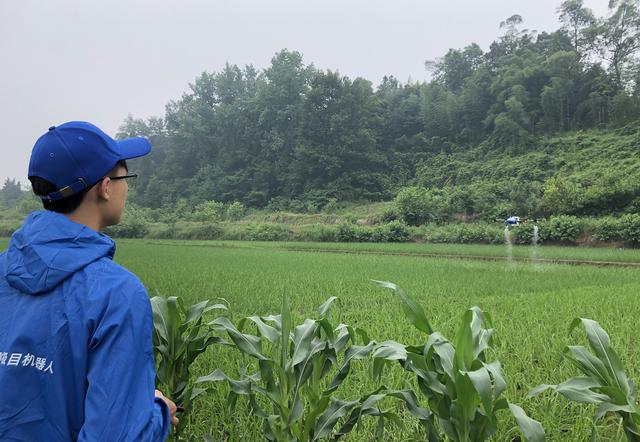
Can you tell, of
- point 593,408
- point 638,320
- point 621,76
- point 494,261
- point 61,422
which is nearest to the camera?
point 61,422

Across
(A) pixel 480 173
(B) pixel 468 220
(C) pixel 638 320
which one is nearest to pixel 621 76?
(A) pixel 480 173

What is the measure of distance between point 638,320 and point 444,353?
353 centimetres

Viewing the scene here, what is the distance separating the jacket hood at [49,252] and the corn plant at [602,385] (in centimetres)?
134

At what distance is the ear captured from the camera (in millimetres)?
1026

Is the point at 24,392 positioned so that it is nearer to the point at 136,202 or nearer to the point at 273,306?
the point at 273,306

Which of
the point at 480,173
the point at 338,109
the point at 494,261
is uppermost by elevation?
the point at 338,109

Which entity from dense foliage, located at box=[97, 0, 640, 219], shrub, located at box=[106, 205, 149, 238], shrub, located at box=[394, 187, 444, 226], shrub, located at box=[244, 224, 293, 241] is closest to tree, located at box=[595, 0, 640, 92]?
dense foliage, located at box=[97, 0, 640, 219]

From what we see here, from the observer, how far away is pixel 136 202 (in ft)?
107

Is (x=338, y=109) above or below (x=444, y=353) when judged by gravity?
above

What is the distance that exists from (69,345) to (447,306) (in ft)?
14.9

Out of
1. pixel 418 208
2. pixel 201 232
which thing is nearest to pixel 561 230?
pixel 418 208

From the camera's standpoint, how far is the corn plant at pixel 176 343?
1900mm

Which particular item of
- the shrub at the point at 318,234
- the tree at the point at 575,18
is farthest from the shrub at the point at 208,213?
the tree at the point at 575,18

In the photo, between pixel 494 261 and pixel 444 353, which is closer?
pixel 444 353
